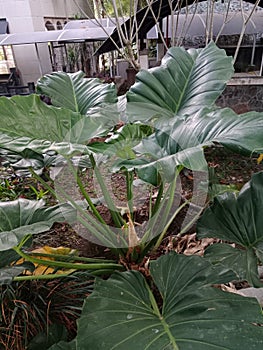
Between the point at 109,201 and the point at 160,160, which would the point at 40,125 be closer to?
the point at 160,160

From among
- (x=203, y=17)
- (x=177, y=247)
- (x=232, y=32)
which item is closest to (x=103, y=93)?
(x=177, y=247)

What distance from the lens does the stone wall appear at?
4215mm

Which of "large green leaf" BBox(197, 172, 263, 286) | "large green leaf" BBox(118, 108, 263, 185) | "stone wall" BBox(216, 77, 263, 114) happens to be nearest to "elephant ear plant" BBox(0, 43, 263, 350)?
"large green leaf" BBox(118, 108, 263, 185)

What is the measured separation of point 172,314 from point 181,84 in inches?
34.1

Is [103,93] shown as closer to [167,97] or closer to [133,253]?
[167,97]

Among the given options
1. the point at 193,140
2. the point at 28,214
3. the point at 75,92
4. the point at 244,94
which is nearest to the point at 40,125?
the point at 28,214

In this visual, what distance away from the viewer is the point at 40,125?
0.86 m

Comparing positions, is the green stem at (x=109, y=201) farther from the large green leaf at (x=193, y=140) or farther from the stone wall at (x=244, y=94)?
the stone wall at (x=244, y=94)

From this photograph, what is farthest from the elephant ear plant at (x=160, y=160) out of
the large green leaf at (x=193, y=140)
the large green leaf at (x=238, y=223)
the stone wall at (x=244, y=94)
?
the stone wall at (x=244, y=94)

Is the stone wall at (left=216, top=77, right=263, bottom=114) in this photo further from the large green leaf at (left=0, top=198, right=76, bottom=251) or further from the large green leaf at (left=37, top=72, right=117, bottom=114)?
the large green leaf at (left=0, top=198, right=76, bottom=251)

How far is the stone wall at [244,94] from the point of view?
4.21 meters

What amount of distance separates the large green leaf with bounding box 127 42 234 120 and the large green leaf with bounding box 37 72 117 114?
212 mm

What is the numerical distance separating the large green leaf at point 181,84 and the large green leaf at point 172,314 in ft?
1.80

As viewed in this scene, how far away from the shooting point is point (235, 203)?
109 centimetres
